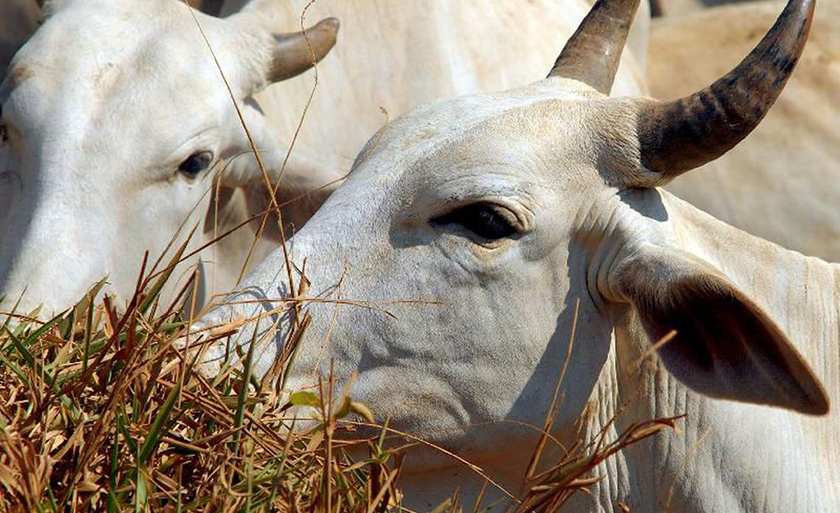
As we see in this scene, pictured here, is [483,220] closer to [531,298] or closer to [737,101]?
[531,298]

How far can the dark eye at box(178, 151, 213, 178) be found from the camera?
4.86 meters

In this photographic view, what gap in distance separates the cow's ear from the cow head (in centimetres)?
167

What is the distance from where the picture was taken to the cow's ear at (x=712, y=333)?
288 centimetres

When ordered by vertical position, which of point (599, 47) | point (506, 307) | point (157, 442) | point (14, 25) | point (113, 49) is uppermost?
point (157, 442)

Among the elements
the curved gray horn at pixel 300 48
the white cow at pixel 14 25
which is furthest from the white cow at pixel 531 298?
the white cow at pixel 14 25

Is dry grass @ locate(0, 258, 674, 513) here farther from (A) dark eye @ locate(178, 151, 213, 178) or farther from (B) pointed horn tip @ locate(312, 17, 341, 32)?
(B) pointed horn tip @ locate(312, 17, 341, 32)

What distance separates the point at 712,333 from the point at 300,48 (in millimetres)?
2577

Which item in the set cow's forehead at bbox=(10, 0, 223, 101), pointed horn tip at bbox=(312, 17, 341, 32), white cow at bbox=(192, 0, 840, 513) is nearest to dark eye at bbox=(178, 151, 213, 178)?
cow's forehead at bbox=(10, 0, 223, 101)

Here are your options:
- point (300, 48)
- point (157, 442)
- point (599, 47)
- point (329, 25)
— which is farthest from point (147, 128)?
point (157, 442)

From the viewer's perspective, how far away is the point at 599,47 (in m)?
3.89

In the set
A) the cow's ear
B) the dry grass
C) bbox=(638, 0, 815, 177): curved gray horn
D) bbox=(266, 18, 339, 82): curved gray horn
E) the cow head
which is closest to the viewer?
the dry grass

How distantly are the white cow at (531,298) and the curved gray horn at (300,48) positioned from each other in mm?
1883

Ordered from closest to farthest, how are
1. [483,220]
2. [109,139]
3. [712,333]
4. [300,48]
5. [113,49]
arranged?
1. [712,333]
2. [483,220]
3. [109,139]
4. [113,49]
5. [300,48]

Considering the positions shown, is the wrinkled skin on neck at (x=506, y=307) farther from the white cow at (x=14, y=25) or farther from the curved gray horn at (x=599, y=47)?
the white cow at (x=14, y=25)
